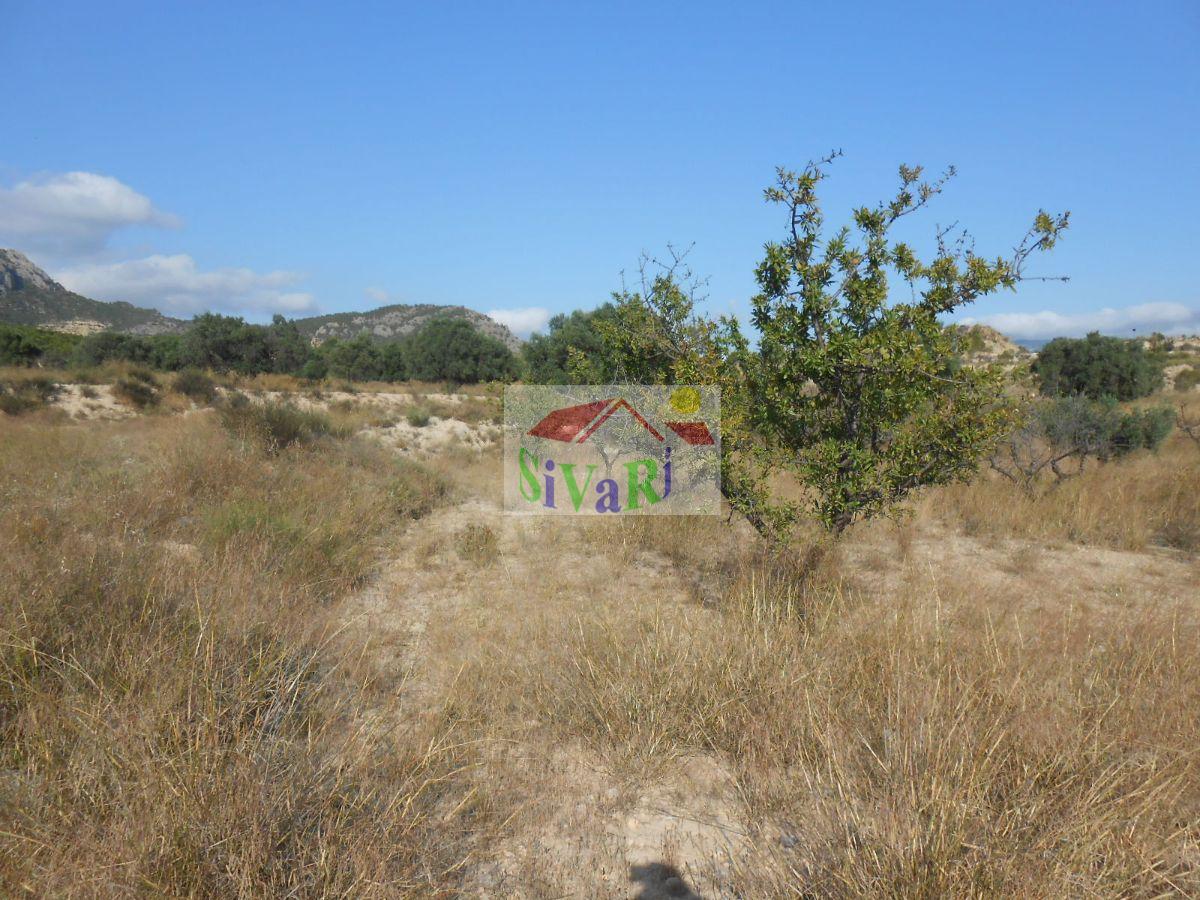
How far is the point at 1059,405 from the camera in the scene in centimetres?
1082

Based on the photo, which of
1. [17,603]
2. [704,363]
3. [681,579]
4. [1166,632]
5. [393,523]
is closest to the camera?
[17,603]

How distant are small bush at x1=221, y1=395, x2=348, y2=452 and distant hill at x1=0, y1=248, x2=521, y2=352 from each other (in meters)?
36.1

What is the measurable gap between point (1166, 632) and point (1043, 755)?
2439 mm

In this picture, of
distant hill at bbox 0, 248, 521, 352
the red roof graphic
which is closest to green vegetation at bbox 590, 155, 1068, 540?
the red roof graphic

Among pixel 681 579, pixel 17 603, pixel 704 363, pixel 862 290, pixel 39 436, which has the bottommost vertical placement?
pixel 681 579

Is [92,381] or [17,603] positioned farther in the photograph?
[92,381]

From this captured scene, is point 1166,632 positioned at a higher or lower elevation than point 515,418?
lower

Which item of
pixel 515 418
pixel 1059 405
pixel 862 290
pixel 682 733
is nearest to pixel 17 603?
pixel 682 733

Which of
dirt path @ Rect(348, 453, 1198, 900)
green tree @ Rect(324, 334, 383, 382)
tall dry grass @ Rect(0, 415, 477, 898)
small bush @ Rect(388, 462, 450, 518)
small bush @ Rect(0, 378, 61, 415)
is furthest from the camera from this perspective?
green tree @ Rect(324, 334, 383, 382)

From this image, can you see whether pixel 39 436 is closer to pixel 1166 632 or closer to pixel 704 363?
pixel 704 363

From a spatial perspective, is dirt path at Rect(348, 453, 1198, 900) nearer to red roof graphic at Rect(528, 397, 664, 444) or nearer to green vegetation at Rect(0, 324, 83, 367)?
red roof graphic at Rect(528, 397, 664, 444)

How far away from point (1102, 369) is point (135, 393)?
92.9 ft

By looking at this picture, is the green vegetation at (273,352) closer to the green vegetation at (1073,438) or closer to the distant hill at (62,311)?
the distant hill at (62,311)

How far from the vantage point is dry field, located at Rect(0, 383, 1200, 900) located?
2152mm
